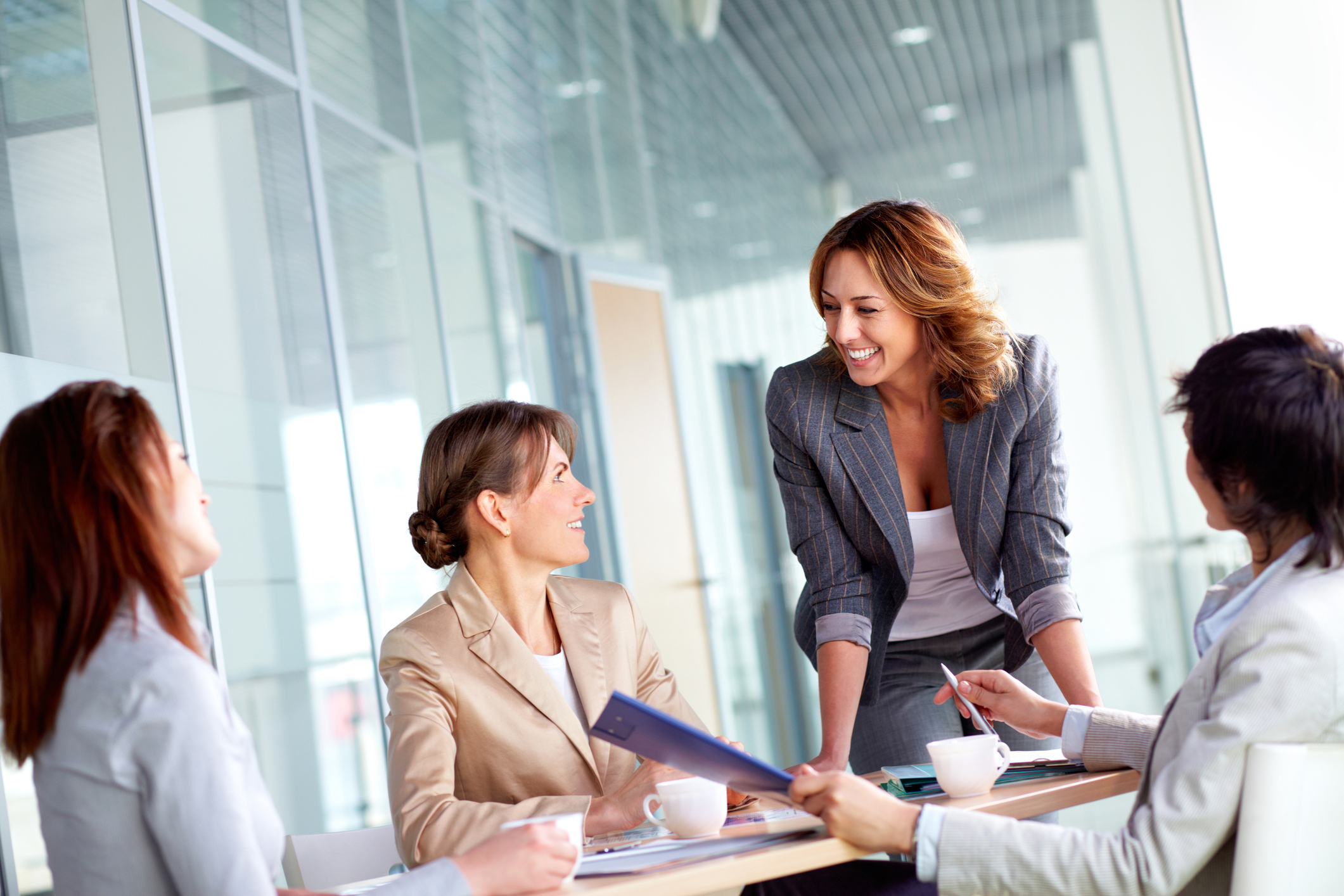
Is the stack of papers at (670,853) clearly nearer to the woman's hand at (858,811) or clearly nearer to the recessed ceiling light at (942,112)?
the woman's hand at (858,811)

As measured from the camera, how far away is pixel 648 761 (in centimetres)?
163

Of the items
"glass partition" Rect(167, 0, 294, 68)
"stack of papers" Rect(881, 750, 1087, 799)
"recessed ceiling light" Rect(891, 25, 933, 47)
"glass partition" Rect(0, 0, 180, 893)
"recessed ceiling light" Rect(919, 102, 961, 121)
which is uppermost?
"recessed ceiling light" Rect(891, 25, 933, 47)

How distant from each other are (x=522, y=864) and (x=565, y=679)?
727 mm

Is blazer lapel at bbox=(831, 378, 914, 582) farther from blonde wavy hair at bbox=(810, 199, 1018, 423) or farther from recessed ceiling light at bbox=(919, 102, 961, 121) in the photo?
recessed ceiling light at bbox=(919, 102, 961, 121)

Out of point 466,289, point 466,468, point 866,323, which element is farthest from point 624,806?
point 466,289

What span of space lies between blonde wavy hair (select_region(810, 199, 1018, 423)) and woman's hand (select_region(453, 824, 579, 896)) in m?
1.06

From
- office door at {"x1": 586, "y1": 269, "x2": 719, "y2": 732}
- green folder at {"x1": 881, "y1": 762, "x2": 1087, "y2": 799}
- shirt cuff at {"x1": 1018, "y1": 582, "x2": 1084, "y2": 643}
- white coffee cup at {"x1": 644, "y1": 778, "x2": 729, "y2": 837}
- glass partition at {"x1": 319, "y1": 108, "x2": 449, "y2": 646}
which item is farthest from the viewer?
office door at {"x1": 586, "y1": 269, "x2": 719, "y2": 732}

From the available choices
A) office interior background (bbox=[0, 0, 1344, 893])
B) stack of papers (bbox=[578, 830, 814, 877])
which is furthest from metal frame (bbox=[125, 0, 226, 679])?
stack of papers (bbox=[578, 830, 814, 877])

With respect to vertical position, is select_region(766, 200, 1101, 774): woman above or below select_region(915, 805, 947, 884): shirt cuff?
above

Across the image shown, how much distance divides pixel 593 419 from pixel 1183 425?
362cm

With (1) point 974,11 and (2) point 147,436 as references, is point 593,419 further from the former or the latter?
(1) point 974,11

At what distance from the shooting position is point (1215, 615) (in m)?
1.28

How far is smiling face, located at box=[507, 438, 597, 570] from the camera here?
1.90m

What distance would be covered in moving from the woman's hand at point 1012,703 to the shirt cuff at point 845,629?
0.26m
